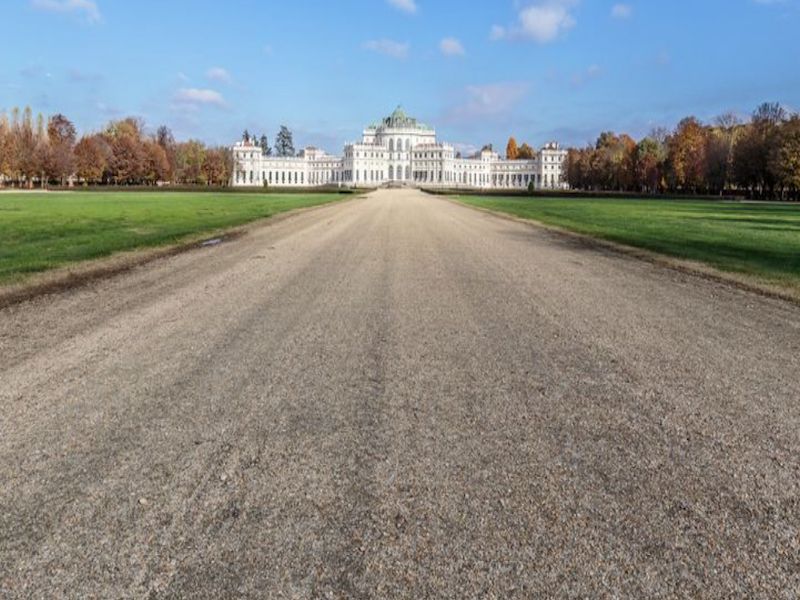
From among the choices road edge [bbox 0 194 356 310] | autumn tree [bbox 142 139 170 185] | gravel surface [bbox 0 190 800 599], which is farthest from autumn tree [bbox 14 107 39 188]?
gravel surface [bbox 0 190 800 599]

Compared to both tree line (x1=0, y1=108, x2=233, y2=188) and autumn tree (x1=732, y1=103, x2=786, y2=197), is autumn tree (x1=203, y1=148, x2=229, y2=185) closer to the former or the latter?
tree line (x1=0, y1=108, x2=233, y2=188)

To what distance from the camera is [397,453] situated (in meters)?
4.54

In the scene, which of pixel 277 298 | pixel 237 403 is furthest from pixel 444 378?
pixel 277 298

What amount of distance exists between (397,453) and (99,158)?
5064 inches

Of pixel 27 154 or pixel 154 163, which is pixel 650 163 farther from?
pixel 27 154

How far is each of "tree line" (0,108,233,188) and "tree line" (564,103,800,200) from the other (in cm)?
8544

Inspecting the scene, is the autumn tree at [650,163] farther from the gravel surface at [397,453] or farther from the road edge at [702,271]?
the gravel surface at [397,453]

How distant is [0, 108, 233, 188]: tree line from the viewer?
108 m

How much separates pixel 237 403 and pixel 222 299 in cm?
525

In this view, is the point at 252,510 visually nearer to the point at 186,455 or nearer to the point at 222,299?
the point at 186,455

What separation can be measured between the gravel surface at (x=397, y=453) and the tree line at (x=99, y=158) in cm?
11505

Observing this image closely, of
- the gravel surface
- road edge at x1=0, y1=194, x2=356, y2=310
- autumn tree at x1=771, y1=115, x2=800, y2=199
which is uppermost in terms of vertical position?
autumn tree at x1=771, y1=115, x2=800, y2=199

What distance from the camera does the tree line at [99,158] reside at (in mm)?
107956

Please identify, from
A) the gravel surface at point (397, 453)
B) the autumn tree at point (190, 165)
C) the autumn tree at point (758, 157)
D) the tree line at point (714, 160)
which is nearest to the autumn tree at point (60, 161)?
the autumn tree at point (190, 165)
